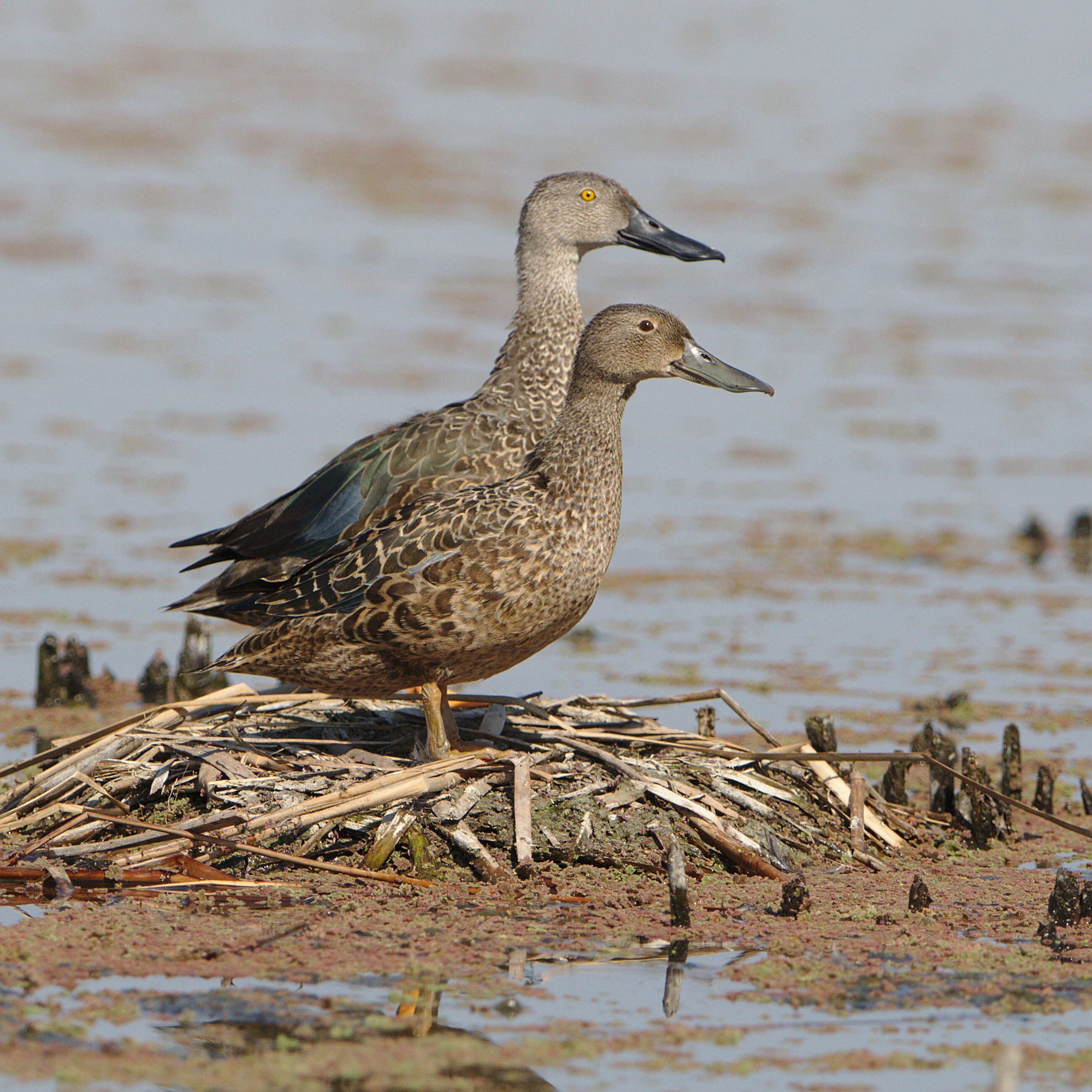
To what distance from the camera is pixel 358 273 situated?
20797mm

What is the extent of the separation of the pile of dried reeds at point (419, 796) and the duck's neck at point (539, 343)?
1364 mm

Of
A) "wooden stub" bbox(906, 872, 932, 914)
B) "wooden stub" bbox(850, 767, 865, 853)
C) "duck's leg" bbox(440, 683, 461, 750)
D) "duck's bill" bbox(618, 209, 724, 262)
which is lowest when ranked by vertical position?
"wooden stub" bbox(906, 872, 932, 914)

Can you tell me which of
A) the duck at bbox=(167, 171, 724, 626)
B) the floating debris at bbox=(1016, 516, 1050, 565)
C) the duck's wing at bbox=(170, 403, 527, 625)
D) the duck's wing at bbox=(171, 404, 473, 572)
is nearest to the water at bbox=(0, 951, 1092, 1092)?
the duck at bbox=(167, 171, 724, 626)

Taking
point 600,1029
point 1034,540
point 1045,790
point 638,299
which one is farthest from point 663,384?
point 600,1029

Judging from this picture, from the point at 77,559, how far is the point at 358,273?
32.4 ft

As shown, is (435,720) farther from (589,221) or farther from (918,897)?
(589,221)

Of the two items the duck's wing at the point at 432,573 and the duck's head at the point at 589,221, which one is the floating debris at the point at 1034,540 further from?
the duck's wing at the point at 432,573

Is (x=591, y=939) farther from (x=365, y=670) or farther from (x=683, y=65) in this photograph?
(x=683, y=65)

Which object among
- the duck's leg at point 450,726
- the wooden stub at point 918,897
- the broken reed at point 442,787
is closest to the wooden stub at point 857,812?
the broken reed at point 442,787

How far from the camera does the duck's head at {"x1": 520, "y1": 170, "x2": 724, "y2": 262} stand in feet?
29.4

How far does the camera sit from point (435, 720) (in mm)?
6617

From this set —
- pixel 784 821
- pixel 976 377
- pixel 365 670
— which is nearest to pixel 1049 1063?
pixel 784 821

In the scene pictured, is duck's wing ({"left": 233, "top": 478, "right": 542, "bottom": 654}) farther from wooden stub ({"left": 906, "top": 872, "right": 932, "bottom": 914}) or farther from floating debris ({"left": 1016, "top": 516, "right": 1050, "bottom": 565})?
floating debris ({"left": 1016, "top": 516, "right": 1050, "bottom": 565})

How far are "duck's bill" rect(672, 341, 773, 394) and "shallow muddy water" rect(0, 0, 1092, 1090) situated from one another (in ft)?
7.48
